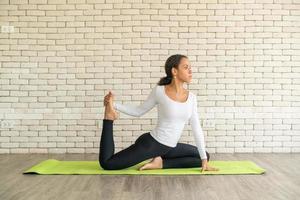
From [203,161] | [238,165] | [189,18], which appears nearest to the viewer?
[203,161]

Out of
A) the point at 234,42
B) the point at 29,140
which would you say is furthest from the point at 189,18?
the point at 29,140

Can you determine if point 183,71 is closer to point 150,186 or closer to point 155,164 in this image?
Result: point 155,164

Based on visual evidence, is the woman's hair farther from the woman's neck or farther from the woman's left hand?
the woman's left hand

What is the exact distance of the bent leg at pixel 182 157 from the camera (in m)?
5.01

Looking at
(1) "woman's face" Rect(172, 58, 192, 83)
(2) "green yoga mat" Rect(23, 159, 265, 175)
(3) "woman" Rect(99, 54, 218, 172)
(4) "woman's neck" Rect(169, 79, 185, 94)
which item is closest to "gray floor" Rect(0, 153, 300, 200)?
(2) "green yoga mat" Rect(23, 159, 265, 175)

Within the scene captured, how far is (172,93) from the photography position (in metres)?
4.90

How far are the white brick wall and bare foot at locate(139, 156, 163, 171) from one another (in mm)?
1616

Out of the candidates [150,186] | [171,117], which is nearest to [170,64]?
[171,117]

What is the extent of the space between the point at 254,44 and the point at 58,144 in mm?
3012

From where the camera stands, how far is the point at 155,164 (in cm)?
495

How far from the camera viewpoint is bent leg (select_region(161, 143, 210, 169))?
5.01 metres

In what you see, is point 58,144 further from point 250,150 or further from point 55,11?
point 250,150

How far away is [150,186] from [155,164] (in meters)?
0.80

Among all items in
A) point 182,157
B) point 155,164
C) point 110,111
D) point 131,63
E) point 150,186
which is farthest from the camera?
point 131,63
